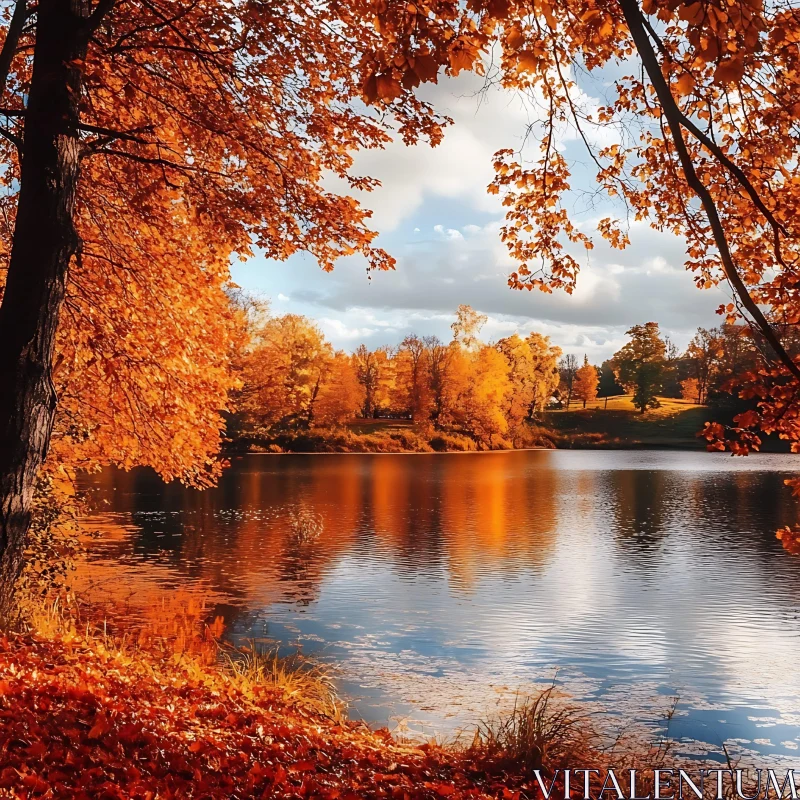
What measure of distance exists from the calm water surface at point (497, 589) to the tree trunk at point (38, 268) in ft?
13.9

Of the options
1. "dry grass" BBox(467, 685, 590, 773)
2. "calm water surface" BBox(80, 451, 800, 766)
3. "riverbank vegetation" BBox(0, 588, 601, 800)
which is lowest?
"calm water surface" BBox(80, 451, 800, 766)

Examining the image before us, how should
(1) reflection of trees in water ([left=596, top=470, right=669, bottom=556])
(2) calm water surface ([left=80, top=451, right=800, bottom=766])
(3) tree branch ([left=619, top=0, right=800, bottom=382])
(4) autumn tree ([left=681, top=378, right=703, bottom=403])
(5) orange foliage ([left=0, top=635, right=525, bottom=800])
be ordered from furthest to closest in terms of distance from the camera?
(4) autumn tree ([left=681, top=378, right=703, bottom=403])
(1) reflection of trees in water ([left=596, top=470, right=669, bottom=556])
(2) calm water surface ([left=80, top=451, right=800, bottom=766])
(5) orange foliage ([left=0, top=635, right=525, bottom=800])
(3) tree branch ([left=619, top=0, right=800, bottom=382])

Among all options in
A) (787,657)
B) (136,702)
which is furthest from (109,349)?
(787,657)

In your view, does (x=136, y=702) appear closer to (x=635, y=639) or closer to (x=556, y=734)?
(x=556, y=734)

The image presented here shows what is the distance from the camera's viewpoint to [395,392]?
59719 mm

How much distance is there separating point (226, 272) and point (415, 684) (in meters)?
5.64

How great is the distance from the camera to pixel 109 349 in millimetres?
8359

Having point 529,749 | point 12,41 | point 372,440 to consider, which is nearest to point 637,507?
point 529,749

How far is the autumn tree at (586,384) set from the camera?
91912 millimetres

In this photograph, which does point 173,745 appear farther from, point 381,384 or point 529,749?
point 381,384

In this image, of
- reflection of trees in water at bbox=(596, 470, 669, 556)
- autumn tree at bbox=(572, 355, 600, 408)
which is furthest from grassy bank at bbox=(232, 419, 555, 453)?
autumn tree at bbox=(572, 355, 600, 408)

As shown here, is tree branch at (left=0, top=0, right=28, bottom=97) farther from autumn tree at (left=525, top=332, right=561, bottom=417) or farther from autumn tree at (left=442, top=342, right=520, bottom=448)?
autumn tree at (left=525, top=332, right=561, bottom=417)

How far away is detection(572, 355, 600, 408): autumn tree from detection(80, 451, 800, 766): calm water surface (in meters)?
64.4

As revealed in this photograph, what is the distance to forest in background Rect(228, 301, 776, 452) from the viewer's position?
49.7 meters
